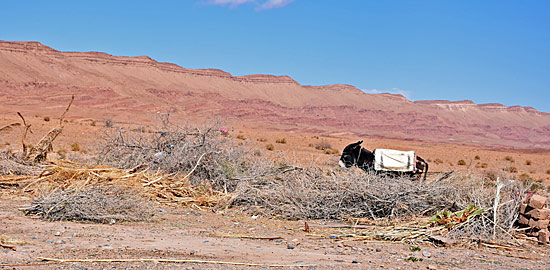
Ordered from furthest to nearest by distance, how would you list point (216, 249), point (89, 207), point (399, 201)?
point (399, 201)
point (89, 207)
point (216, 249)

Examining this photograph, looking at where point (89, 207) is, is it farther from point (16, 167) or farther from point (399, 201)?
point (399, 201)

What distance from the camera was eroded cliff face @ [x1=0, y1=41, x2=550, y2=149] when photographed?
259 ft

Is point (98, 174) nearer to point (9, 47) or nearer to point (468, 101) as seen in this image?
point (9, 47)

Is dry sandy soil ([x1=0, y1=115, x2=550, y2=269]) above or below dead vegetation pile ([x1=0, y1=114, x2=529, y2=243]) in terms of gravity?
below

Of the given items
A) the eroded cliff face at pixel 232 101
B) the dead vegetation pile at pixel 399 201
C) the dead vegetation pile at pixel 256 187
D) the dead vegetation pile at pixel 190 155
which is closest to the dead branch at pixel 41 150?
the dead vegetation pile at pixel 256 187

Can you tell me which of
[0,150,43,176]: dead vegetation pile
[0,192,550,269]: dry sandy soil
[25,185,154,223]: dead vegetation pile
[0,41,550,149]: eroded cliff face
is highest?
[0,41,550,149]: eroded cliff face

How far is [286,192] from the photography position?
8898mm

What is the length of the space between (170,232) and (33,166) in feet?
16.0

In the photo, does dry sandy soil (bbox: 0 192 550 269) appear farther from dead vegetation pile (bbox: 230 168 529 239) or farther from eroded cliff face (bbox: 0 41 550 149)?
eroded cliff face (bbox: 0 41 550 149)

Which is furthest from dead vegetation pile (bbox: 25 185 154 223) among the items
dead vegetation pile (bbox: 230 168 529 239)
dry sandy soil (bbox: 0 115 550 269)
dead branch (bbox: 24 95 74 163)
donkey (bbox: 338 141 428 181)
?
donkey (bbox: 338 141 428 181)

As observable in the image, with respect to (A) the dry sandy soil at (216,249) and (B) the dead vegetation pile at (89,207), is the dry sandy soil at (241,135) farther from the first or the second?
(B) the dead vegetation pile at (89,207)

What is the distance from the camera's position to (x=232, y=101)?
103 metres

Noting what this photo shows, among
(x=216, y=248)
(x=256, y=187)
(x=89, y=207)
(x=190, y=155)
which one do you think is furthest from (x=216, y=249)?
(x=190, y=155)

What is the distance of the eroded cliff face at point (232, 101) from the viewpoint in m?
78.9
